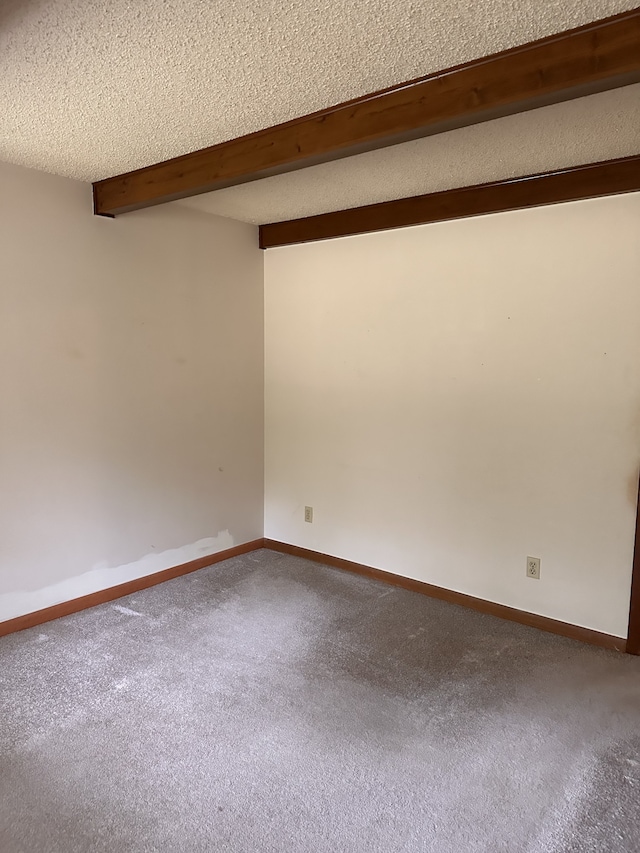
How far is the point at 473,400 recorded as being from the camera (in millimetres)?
3227

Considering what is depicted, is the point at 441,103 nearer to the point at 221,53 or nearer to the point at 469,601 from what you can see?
the point at 221,53

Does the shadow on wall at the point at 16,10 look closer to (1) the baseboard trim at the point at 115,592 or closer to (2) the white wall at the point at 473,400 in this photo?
(2) the white wall at the point at 473,400

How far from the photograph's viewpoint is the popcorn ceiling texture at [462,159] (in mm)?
2184

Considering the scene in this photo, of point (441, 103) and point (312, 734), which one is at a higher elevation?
point (441, 103)

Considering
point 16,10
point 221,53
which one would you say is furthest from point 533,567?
point 16,10

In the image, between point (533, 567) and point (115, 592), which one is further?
point (115, 592)

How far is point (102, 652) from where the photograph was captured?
2.75 m

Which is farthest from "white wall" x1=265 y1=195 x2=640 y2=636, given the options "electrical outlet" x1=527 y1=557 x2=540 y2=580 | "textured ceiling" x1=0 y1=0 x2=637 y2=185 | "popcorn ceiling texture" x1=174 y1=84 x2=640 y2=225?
"textured ceiling" x1=0 y1=0 x2=637 y2=185

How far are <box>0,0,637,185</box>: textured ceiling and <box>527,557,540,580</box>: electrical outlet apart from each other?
208cm

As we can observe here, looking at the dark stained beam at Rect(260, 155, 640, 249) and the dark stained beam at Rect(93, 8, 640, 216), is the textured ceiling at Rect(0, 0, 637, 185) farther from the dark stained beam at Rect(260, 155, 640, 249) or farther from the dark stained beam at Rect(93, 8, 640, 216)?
the dark stained beam at Rect(260, 155, 640, 249)

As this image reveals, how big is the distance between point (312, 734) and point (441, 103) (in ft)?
7.36

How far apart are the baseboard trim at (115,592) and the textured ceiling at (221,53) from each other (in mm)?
2326

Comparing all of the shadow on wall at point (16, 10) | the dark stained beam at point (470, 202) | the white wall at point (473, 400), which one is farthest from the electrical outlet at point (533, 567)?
the shadow on wall at point (16, 10)

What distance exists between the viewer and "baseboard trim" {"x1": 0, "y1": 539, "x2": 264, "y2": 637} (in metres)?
2.98
